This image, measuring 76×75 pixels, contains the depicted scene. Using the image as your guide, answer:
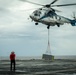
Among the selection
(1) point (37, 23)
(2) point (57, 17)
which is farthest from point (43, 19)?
(2) point (57, 17)

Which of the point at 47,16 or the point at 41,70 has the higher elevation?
the point at 47,16

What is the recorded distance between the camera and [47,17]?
48.2 metres

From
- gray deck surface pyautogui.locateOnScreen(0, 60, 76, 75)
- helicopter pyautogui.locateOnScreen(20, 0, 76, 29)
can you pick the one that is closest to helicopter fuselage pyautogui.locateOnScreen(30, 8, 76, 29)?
helicopter pyautogui.locateOnScreen(20, 0, 76, 29)

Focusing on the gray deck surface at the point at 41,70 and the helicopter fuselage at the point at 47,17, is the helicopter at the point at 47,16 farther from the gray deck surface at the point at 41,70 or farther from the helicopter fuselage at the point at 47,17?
the gray deck surface at the point at 41,70

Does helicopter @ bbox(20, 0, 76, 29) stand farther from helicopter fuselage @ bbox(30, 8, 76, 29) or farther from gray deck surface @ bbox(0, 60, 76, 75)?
gray deck surface @ bbox(0, 60, 76, 75)

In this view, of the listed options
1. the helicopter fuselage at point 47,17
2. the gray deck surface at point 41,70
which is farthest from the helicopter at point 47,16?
the gray deck surface at point 41,70

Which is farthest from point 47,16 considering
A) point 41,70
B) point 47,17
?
point 41,70

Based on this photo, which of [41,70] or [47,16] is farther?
[47,16]

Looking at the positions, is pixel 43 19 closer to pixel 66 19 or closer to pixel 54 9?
pixel 54 9

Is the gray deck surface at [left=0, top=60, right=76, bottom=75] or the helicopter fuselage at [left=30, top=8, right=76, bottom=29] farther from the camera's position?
the helicopter fuselage at [left=30, top=8, right=76, bottom=29]

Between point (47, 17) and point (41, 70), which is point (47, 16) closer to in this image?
point (47, 17)

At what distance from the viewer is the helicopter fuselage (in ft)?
153

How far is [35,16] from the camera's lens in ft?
152

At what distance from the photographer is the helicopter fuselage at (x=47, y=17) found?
46.6 m
